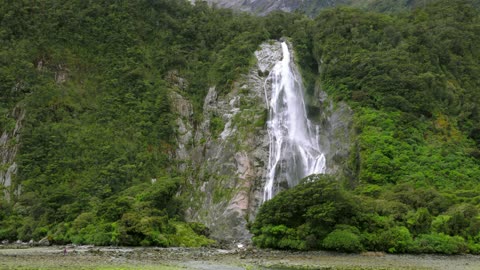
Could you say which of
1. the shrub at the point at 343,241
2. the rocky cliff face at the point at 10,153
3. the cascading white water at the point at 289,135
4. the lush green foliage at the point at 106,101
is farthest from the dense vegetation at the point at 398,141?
the rocky cliff face at the point at 10,153

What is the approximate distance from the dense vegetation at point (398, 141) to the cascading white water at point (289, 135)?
148 inches

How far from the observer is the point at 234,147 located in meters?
55.1

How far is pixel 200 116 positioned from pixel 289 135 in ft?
51.7

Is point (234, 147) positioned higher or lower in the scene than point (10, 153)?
higher

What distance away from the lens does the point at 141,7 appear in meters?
78.7

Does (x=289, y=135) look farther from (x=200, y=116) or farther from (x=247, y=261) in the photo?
(x=247, y=261)

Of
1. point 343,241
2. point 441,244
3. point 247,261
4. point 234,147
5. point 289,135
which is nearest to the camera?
point 247,261

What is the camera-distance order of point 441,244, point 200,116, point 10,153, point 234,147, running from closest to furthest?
point 441,244, point 234,147, point 10,153, point 200,116

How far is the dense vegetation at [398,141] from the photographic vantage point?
111 feet

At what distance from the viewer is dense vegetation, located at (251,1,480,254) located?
1334 inches

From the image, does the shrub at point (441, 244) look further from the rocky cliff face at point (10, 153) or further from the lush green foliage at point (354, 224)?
the rocky cliff face at point (10, 153)

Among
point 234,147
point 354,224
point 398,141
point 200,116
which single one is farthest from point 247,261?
point 200,116

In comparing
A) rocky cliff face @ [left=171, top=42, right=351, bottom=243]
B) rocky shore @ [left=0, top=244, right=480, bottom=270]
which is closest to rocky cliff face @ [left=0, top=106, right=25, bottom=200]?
rocky cliff face @ [left=171, top=42, right=351, bottom=243]

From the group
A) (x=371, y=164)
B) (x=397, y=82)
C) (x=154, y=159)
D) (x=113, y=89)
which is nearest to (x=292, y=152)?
(x=371, y=164)
